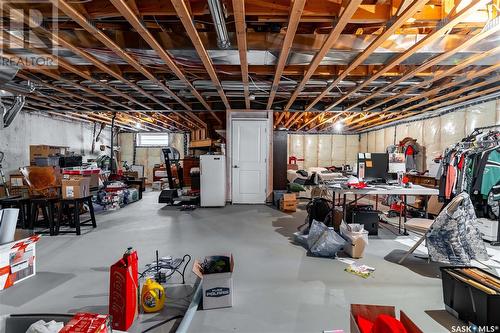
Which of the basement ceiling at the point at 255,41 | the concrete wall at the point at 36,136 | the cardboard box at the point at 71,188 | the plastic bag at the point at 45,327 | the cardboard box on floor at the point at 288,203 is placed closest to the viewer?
the plastic bag at the point at 45,327

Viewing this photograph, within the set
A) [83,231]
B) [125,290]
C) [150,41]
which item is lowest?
[83,231]

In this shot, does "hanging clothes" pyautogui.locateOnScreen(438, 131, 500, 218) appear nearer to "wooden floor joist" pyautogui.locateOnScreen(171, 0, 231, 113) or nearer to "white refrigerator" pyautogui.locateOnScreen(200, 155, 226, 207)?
"wooden floor joist" pyautogui.locateOnScreen(171, 0, 231, 113)

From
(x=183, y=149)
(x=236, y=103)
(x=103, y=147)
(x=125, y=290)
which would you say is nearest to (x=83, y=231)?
(x=125, y=290)

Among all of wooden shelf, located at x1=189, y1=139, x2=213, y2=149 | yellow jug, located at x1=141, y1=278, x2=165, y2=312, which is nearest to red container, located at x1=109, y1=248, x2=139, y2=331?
yellow jug, located at x1=141, y1=278, x2=165, y2=312

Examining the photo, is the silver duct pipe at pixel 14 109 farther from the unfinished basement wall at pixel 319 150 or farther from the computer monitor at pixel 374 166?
the unfinished basement wall at pixel 319 150

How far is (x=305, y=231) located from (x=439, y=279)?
1698mm

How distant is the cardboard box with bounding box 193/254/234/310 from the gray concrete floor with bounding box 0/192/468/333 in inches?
2.2

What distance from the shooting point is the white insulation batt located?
5.54m

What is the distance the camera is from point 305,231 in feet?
12.5

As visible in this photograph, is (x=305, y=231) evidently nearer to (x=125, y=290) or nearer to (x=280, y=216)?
(x=280, y=216)

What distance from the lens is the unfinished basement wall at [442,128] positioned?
17.2 feet

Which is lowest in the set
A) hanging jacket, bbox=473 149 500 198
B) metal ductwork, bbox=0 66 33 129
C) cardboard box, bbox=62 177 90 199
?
cardboard box, bbox=62 177 90 199

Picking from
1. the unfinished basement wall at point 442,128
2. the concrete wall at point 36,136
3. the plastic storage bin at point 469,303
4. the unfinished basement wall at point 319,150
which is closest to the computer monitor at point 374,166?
the plastic storage bin at point 469,303

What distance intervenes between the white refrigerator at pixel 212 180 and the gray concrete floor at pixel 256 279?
162 cm
